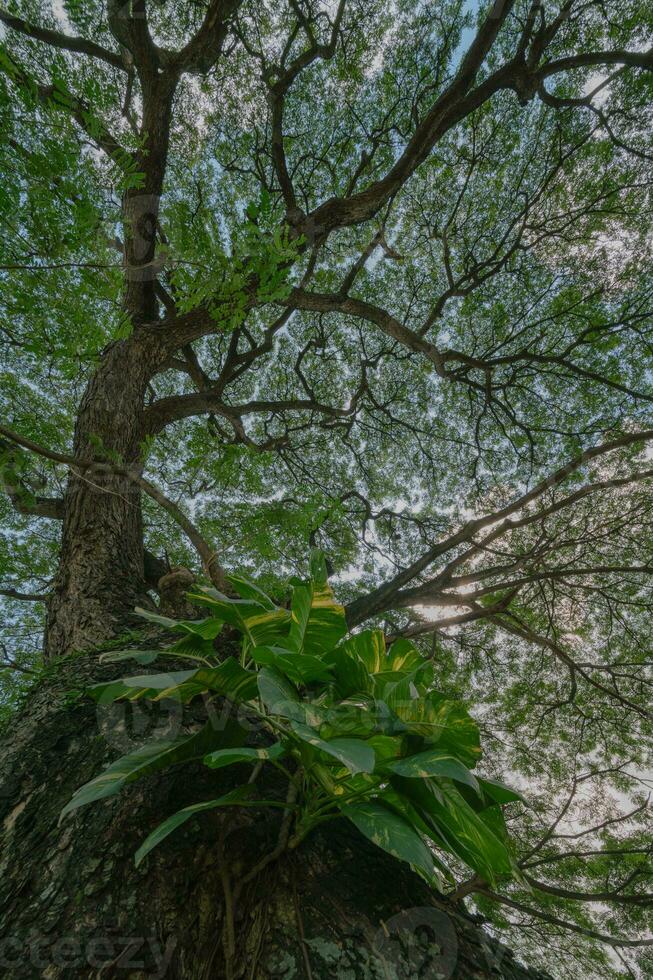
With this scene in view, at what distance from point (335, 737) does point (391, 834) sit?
0.14 meters

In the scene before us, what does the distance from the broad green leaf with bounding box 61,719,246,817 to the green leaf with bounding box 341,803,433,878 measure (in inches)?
10.3

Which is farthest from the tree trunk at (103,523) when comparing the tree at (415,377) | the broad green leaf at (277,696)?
the broad green leaf at (277,696)

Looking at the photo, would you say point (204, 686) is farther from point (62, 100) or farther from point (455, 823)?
point (62, 100)

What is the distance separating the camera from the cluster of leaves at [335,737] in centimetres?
64

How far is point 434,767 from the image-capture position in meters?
0.61

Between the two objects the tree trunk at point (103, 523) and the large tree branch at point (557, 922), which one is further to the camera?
the tree trunk at point (103, 523)

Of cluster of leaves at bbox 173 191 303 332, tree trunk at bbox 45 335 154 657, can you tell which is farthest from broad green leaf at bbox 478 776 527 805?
cluster of leaves at bbox 173 191 303 332

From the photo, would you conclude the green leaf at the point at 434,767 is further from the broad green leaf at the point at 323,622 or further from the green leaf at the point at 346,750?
the broad green leaf at the point at 323,622

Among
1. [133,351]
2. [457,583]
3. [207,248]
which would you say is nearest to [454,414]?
[457,583]

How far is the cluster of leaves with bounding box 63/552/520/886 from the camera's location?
637 millimetres

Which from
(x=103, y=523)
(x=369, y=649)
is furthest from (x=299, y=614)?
(x=103, y=523)

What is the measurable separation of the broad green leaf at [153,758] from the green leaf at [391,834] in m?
0.26

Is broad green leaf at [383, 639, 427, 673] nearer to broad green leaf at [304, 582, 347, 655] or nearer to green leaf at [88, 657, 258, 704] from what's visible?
broad green leaf at [304, 582, 347, 655]

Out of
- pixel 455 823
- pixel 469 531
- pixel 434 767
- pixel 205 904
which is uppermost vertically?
pixel 469 531
